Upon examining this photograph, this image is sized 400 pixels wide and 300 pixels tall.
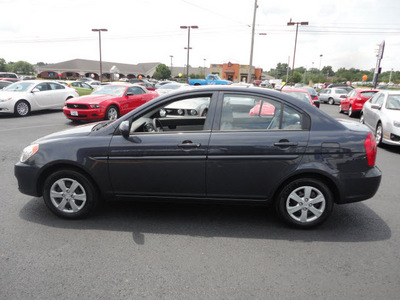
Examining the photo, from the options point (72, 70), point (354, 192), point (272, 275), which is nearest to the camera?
point (272, 275)

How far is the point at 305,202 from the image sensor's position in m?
3.61

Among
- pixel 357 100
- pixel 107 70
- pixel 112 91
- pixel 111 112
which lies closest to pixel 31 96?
pixel 112 91

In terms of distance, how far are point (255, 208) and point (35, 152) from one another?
2985 mm

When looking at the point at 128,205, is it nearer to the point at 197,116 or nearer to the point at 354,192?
the point at 197,116

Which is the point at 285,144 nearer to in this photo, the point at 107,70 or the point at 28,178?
the point at 28,178

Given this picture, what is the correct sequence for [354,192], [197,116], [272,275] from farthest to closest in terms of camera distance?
1. [197,116]
2. [354,192]
3. [272,275]

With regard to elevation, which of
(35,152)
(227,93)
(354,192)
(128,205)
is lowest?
(128,205)

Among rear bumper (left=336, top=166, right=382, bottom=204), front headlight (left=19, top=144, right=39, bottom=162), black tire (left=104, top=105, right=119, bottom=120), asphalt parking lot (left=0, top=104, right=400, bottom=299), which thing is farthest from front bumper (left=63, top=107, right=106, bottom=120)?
rear bumper (left=336, top=166, right=382, bottom=204)

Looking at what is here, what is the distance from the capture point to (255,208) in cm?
433

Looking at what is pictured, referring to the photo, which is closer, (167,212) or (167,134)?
(167,134)

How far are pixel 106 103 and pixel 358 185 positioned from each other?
9555mm

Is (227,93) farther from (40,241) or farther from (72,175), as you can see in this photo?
(40,241)

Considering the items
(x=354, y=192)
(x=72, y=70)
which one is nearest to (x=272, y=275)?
(x=354, y=192)

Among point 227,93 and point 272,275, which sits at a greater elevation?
point 227,93
